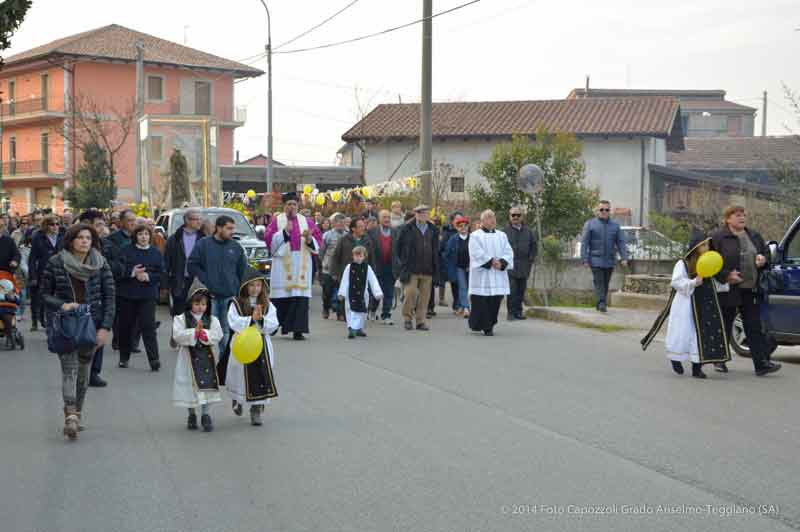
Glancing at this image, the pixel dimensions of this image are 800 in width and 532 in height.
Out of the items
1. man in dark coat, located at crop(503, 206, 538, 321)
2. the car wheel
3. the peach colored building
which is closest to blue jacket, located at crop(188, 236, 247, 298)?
the car wheel

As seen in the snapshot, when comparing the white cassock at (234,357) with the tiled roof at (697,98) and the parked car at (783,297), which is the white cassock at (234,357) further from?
the tiled roof at (697,98)

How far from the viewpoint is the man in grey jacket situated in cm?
1994

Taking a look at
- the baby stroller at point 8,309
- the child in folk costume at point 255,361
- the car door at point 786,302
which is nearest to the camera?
the child in folk costume at point 255,361

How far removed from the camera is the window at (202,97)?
76312 mm

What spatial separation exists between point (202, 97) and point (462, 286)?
192 feet

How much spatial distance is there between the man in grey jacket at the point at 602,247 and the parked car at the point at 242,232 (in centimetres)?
589

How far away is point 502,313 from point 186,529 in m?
15.7

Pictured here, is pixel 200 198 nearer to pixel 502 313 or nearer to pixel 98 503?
pixel 502 313

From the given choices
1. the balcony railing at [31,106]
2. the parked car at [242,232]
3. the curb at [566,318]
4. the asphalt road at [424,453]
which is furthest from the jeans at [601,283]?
the balcony railing at [31,106]

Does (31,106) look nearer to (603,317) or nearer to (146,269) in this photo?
(603,317)

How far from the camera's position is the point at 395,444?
878 centimetres

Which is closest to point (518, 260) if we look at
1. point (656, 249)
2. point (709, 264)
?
point (656, 249)

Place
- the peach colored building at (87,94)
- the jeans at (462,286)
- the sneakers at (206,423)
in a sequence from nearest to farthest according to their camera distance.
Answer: the sneakers at (206,423)
the jeans at (462,286)
the peach colored building at (87,94)

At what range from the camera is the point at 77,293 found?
948 centimetres
